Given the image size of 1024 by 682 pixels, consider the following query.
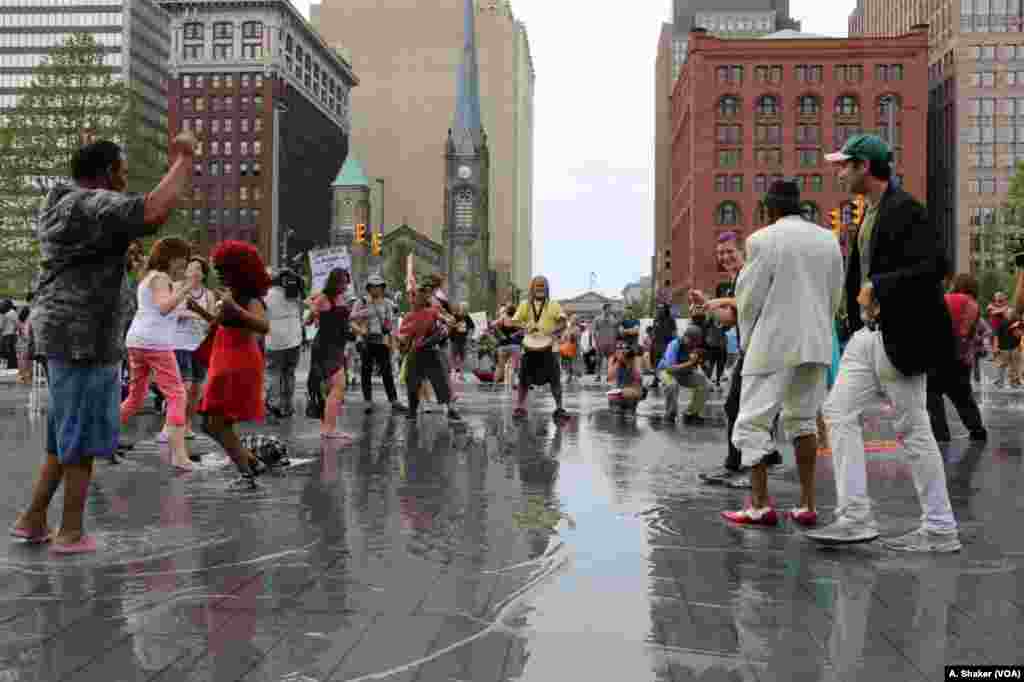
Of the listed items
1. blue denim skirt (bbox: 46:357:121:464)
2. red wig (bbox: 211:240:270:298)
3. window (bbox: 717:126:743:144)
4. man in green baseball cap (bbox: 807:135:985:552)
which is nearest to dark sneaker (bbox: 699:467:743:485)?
man in green baseball cap (bbox: 807:135:985:552)

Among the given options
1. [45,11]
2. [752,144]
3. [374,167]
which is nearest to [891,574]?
[752,144]

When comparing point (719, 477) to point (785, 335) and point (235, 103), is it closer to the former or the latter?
point (785, 335)

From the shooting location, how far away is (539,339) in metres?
14.7

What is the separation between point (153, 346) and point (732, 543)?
527 cm

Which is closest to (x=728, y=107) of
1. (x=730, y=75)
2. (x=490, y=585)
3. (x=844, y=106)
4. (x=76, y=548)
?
(x=730, y=75)

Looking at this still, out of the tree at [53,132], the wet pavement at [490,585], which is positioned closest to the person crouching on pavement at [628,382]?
the wet pavement at [490,585]

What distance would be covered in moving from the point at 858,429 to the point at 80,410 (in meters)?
3.74

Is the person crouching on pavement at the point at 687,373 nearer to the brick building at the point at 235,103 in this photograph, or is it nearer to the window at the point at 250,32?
the brick building at the point at 235,103

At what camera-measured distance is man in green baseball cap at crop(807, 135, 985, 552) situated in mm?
5734

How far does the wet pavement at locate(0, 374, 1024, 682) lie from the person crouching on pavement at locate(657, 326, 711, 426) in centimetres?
498

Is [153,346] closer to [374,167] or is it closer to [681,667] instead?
[681,667]

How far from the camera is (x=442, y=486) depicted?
801 cm

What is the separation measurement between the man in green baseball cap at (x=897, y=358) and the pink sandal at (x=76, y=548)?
340 centimetres

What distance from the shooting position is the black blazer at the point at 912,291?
5734 millimetres
